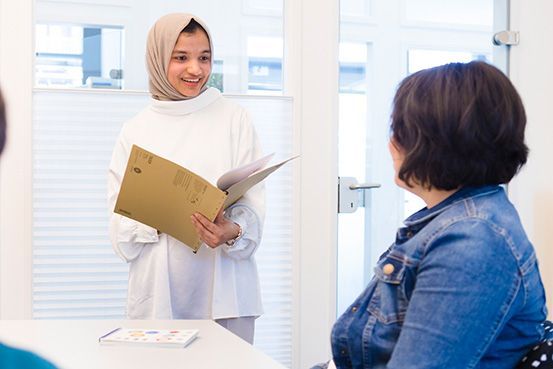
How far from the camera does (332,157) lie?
291 centimetres

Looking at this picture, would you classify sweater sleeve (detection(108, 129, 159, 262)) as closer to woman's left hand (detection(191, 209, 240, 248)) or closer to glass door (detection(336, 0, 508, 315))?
woman's left hand (detection(191, 209, 240, 248))

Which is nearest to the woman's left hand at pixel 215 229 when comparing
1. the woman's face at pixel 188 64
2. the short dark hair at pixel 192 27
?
the woman's face at pixel 188 64

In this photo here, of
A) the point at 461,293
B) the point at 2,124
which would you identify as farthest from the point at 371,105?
the point at 2,124

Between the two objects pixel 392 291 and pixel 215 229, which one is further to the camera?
pixel 215 229

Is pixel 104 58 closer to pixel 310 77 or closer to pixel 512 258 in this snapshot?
pixel 310 77

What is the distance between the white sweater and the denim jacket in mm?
1039

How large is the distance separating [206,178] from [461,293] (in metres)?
1.28

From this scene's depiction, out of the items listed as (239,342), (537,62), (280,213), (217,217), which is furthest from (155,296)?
(537,62)

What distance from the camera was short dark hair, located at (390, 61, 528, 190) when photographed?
1.10 m

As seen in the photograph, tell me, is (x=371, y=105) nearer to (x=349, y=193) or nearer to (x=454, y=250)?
(x=349, y=193)

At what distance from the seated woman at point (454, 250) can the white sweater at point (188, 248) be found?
1.01m

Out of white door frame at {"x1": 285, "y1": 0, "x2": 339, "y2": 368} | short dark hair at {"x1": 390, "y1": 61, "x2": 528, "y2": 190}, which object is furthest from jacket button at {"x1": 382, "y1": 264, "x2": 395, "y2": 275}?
white door frame at {"x1": 285, "y1": 0, "x2": 339, "y2": 368}

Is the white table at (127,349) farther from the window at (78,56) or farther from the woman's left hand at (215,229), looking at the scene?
the window at (78,56)

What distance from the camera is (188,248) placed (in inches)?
85.0
